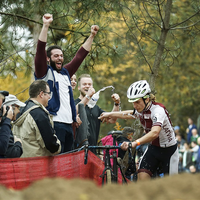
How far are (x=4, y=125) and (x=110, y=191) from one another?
2.71m

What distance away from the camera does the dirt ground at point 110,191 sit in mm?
2115

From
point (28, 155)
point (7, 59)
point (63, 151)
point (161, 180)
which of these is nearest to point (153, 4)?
point (7, 59)

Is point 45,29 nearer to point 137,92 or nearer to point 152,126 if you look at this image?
point 137,92

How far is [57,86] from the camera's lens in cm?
562

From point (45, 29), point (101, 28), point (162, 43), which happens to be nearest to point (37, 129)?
point (45, 29)

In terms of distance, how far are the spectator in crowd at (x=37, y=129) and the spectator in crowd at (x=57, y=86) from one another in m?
0.34

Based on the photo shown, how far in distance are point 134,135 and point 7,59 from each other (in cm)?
314

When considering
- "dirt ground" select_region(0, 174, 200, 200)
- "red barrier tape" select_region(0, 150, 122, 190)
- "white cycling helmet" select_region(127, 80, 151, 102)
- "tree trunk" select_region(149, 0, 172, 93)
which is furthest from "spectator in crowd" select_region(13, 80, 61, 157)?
"tree trunk" select_region(149, 0, 172, 93)

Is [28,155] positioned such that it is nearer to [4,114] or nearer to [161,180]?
[4,114]

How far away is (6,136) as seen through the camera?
15.0 ft

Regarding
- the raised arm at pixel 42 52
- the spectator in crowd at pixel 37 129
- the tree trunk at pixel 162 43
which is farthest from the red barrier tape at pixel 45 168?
the tree trunk at pixel 162 43

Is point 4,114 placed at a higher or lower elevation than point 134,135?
higher

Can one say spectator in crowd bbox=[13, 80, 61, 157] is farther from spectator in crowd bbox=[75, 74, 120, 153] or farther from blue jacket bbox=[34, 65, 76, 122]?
spectator in crowd bbox=[75, 74, 120, 153]

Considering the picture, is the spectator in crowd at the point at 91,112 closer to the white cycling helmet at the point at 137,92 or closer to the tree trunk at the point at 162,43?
the white cycling helmet at the point at 137,92
